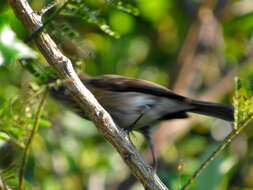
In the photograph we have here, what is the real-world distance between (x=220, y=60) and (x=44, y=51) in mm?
4809

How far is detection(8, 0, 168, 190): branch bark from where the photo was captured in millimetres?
2734

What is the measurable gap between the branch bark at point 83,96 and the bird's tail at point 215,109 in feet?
5.75

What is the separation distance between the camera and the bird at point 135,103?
4.76m

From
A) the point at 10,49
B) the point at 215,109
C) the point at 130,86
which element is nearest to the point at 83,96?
the point at 10,49

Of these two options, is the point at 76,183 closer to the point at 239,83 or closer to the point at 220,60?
the point at 220,60

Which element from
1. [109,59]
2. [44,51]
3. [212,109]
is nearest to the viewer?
[44,51]

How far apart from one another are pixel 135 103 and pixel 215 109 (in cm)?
68

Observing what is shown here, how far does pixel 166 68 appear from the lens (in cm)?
692

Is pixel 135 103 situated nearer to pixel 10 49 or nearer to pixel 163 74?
pixel 163 74

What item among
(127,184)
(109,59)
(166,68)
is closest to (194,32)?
(166,68)

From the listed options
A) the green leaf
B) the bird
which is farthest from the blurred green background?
the green leaf

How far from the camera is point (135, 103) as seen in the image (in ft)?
15.9

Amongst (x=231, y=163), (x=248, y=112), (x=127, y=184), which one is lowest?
(x=127, y=184)

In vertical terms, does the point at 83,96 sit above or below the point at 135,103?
above
